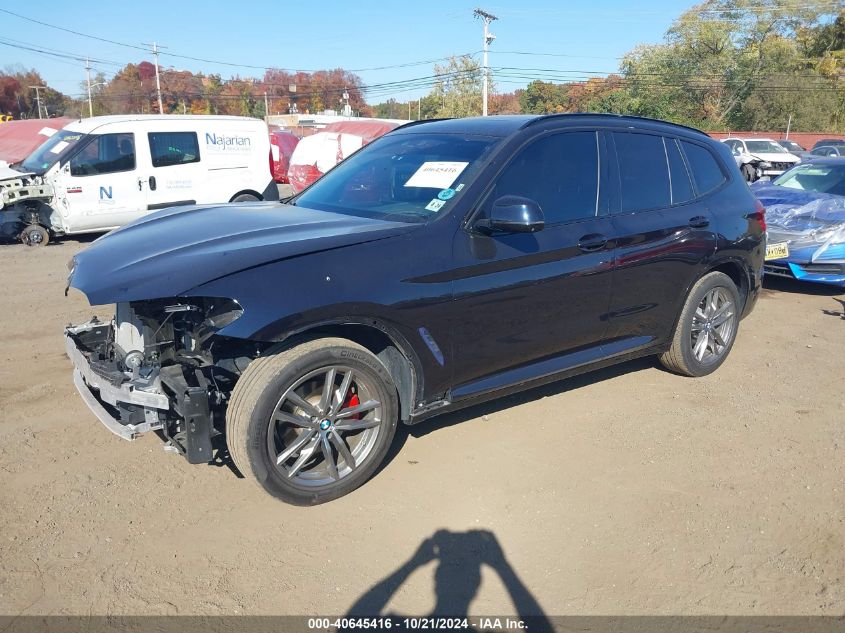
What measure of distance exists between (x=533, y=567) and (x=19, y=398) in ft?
11.8

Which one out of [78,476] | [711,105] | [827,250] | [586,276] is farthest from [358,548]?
[711,105]

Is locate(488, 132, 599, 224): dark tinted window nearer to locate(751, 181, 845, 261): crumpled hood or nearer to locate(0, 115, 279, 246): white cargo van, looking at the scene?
locate(751, 181, 845, 261): crumpled hood

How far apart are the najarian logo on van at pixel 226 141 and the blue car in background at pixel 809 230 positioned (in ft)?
28.2

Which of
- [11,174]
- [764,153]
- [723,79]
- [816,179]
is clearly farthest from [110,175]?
[723,79]

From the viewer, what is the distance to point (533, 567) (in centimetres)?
296

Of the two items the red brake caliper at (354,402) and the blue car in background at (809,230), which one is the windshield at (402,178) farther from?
the blue car in background at (809,230)

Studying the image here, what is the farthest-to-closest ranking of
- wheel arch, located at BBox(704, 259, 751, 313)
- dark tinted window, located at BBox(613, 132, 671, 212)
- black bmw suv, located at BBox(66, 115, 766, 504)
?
1. wheel arch, located at BBox(704, 259, 751, 313)
2. dark tinted window, located at BBox(613, 132, 671, 212)
3. black bmw suv, located at BBox(66, 115, 766, 504)

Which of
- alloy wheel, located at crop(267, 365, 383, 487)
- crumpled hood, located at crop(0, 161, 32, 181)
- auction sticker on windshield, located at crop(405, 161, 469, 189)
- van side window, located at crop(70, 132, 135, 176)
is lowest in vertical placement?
alloy wheel, located at crop(267, 365, 383, 487)

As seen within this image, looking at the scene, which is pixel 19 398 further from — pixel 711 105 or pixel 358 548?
pixel 711 105

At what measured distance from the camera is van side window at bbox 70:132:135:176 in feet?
35.0

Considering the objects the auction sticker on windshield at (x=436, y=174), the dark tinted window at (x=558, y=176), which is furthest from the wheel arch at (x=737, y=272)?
the auction sticker on windshield at (x=436, y=174)

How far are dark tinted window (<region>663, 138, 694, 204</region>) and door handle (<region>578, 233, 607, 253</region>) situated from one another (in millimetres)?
914

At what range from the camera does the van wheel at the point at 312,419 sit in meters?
3.05

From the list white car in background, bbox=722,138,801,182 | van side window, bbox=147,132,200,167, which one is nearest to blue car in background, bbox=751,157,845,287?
van side window, bbox=147,132,200,167
